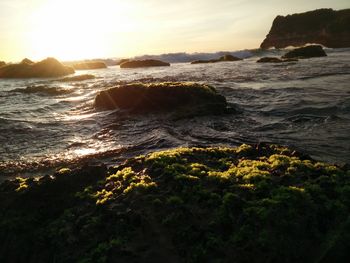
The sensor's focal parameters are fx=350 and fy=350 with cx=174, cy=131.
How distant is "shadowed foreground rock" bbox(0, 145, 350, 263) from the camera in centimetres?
463

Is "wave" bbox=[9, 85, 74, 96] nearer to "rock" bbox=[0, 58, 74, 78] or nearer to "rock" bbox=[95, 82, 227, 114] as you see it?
"rock" bbox=[95, 82, 227, 114]

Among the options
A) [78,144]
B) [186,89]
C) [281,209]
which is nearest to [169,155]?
[281,209]

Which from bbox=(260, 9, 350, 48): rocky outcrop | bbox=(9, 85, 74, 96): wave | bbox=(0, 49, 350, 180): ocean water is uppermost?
bbox=(260, 9, 350, 48): rocky outcrop

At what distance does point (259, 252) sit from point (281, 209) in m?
0.79

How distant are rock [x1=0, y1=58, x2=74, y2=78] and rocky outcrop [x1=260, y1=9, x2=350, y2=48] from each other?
88406mm

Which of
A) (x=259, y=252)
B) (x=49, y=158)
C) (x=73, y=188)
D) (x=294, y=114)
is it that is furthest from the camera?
(x=294, y=114)

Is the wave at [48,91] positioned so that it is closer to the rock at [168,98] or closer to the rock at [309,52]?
the rock at [168,98]

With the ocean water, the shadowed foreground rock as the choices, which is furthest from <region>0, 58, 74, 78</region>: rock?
the shadowed foreground rock

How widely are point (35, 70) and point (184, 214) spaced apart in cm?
4921

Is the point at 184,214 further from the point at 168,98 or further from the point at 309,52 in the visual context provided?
the point at 309,52

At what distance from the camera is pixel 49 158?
9328 millimetres

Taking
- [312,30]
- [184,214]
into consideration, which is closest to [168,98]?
[184,214]

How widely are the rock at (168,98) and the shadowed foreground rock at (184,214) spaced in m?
7.49

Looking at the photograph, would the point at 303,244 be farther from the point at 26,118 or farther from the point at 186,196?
the point at 26,118
